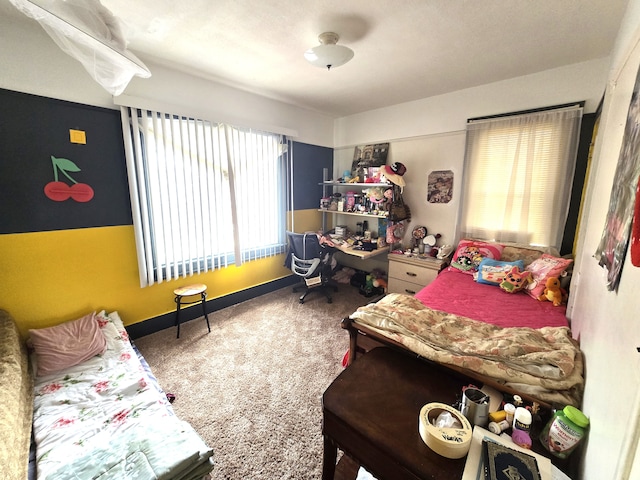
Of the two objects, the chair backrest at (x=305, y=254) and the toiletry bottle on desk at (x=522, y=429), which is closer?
the toiletry bottle on desk at (x=522, y=429)

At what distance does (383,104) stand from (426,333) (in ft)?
10.1

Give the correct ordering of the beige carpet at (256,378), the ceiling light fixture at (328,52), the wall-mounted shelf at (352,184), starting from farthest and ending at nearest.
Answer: the wall-mounted shelf at (352,184) → the ceiling light fixture at (328,52) → the beige carpet at (256,378)

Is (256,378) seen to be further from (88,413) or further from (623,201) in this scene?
(623,201)

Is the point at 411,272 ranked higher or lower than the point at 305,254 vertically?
lower

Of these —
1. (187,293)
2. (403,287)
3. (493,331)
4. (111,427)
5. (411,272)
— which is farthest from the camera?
(403,287)

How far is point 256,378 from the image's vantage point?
1.98 metres

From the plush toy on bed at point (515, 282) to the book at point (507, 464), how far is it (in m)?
1.85

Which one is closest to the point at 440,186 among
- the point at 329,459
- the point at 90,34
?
the point at 329,459

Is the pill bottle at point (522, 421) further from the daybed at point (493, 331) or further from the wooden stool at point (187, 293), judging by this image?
the wooden stool at point (187, 293)

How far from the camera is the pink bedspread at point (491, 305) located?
174 cm

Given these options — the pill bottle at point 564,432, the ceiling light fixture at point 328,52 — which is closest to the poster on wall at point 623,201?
the pill bottle at point 564,432

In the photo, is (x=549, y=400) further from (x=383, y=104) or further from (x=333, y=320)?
(x=383, y=104)

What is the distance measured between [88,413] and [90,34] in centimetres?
194

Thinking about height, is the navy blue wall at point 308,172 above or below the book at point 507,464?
above
